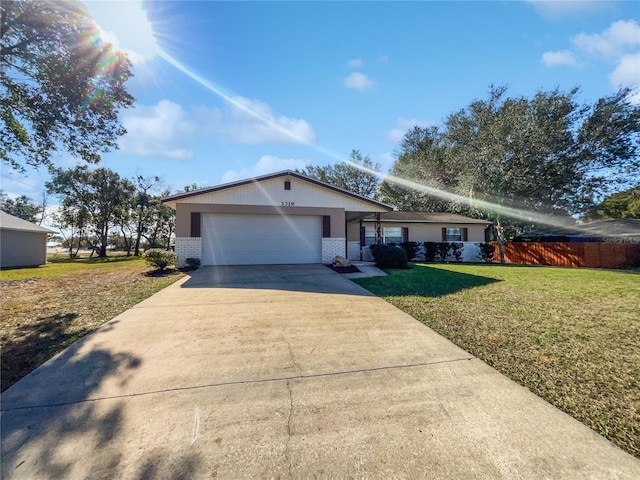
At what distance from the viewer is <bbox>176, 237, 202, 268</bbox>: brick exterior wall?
12.2 m

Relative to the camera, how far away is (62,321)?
5.41m

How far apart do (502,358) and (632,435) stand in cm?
144

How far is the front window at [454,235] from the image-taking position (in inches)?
778

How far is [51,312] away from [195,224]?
6.74 meters

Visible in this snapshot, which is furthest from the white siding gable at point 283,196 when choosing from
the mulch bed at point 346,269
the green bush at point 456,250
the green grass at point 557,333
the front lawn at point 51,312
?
the green bush at point 456,250

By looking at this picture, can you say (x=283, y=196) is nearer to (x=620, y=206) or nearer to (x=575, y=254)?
(x=575, y=254)

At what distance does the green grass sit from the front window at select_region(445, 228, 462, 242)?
10785mm

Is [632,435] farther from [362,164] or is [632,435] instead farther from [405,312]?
[362,164]

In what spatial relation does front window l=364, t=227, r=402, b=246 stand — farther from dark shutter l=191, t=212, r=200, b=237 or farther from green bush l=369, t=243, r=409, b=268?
dark shutter l=191, t=212, r=200, b=237

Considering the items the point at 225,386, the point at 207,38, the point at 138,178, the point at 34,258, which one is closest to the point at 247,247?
the point at 207,38

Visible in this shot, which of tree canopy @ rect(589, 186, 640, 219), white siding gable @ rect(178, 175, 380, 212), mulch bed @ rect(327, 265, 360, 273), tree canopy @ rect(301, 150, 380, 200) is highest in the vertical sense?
tree canopy @ rect(301, 150, 380, 200)

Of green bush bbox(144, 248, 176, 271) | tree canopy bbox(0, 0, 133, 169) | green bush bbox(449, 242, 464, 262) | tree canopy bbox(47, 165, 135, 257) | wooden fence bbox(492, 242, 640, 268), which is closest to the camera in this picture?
tree canopy bbox(0, 0, 133, 169)

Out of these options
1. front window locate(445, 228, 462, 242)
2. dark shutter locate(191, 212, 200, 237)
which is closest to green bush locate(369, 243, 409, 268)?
dark shutter locate(191, 212, 200, 237)

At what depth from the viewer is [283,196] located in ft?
43.2
